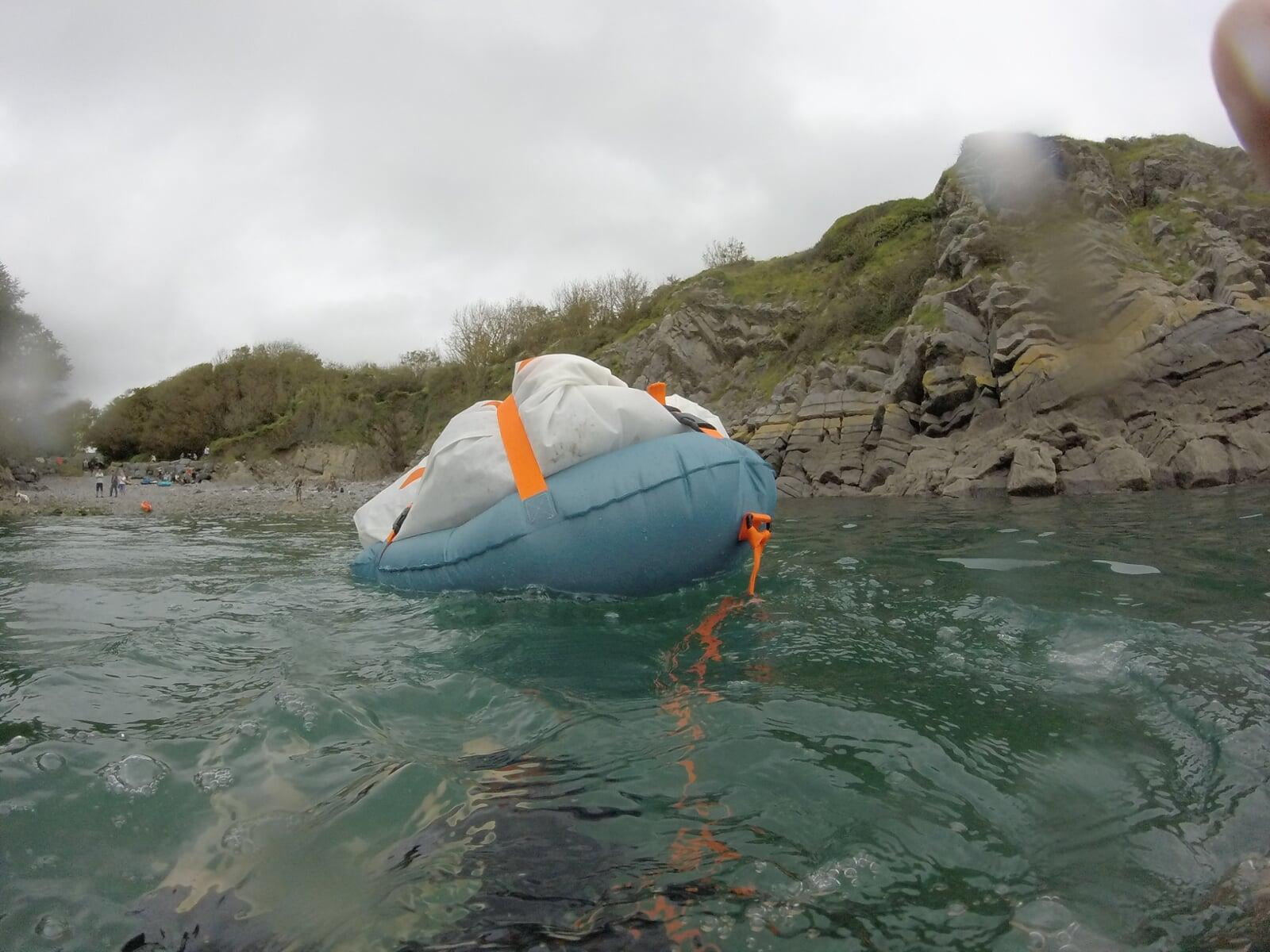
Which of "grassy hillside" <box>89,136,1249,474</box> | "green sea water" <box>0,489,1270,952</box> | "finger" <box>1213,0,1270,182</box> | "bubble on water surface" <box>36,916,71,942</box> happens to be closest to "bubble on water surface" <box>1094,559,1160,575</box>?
"green sea water" <box>0,489,1270,952</box>

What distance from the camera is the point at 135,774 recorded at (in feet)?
6.97

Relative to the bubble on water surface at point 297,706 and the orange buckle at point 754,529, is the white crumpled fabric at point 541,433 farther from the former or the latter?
the bubble on water surface at point 297,706

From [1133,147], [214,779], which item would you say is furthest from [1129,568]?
[1133,147]

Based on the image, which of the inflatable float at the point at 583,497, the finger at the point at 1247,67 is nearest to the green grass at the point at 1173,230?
the inflatable float at the point at 583,497

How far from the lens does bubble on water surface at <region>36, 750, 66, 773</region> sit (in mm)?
2139

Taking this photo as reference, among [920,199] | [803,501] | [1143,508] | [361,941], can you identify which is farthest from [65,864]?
[920,199]

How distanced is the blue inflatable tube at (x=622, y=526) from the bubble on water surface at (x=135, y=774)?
2182 mm

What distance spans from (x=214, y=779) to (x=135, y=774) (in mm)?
244

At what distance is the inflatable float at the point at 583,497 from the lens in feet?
13.4

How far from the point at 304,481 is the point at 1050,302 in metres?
33.9

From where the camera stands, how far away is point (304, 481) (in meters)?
36.0

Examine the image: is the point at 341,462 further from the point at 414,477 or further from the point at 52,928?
the point at 52,928

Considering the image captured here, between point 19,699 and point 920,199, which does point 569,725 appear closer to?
point 19,699

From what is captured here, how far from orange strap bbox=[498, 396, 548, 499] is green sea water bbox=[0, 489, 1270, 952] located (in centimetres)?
69
